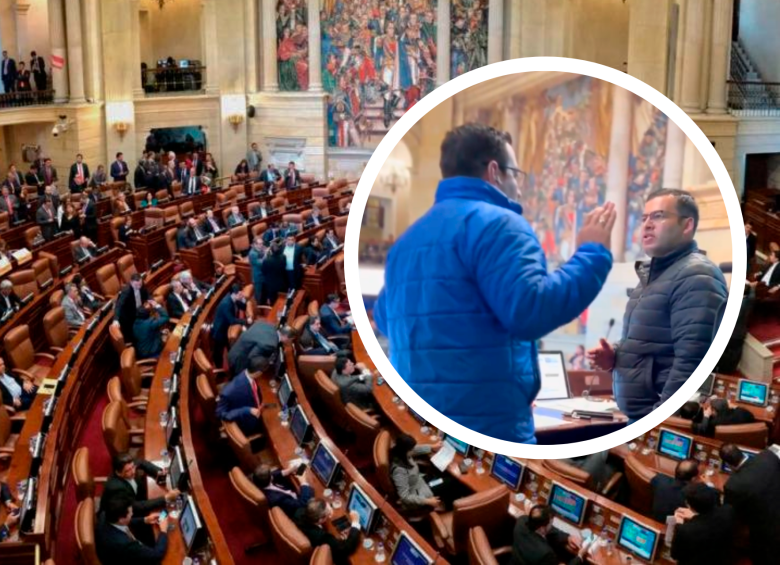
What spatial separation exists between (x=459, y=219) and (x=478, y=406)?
0.35 meters

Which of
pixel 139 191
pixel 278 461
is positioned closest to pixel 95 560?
pixel 278 461

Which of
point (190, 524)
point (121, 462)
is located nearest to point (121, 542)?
point (190, 524)

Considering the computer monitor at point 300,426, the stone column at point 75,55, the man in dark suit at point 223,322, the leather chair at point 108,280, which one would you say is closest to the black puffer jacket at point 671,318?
the computer monitor at point 300,426

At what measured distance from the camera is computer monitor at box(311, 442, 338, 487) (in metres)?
6.55

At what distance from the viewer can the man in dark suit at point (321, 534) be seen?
5652 mm

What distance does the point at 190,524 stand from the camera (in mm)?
5461

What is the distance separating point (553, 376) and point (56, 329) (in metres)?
8.80

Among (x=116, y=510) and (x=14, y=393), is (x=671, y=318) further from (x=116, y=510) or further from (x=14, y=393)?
(x=14, y=393)

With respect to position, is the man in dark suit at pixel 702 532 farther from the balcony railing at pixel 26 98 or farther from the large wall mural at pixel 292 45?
the large wall mural at pixel 292 45

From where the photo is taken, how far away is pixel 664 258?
5.73 feet

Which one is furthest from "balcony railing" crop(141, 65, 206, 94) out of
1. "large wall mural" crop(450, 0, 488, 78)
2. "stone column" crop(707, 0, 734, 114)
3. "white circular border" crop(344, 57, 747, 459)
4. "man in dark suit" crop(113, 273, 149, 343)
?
"white circular border" crop(344, 57, 747, 459)

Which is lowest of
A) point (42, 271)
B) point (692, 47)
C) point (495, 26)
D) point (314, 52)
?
point (42, 271)

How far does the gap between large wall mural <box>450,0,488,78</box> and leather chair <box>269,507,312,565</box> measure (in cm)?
1872

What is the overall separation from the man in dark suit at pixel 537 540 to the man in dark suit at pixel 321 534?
0.95 m
